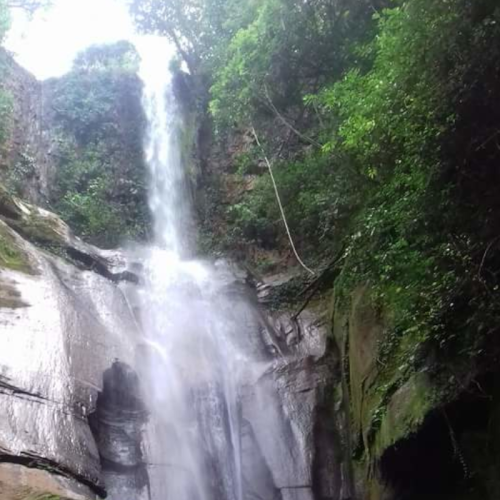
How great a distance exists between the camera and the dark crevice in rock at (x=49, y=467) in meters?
6.04

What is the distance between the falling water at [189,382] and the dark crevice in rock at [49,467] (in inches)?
53.4

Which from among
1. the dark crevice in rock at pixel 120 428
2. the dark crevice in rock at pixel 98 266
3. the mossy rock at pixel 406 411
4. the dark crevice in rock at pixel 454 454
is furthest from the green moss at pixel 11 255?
the dark crevice in rock at pixel 454 454

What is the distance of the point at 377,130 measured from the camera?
6.66m

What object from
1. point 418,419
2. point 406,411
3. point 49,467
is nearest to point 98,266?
point 49,467

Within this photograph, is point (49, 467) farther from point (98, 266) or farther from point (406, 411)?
point (98, 266)

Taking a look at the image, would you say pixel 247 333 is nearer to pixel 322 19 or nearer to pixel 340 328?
pixel 340 328

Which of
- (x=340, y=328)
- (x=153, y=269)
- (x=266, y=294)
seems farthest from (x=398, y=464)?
(x=153, y=269)

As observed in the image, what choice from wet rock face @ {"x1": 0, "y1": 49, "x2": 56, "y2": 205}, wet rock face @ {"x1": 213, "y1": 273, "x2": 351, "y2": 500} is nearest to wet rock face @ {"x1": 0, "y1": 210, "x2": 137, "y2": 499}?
wet rock face @ {"x1": 213, "y1": 273, "x2": 351, "y2": 500}

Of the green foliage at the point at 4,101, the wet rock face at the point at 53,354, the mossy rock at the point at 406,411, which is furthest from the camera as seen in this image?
the green foliage at the point at 4,101

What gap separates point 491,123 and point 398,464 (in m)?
3.51

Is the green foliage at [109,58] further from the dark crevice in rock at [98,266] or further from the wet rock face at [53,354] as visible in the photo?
the wet rock face at [53,354]

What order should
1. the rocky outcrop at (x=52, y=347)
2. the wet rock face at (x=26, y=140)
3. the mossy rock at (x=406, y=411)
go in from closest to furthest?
the mossy rock at (x=406, y=411) → the rocky outcrop at (x=52, y=347) → the wet rock face at (x=26, y=140)

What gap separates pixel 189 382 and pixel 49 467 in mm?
3448

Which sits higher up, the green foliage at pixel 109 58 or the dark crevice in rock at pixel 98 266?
the green foliage at pixel 109 58
